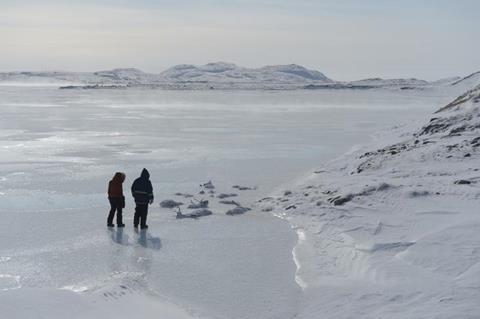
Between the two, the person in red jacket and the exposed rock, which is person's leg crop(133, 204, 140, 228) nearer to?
the person in red jacket

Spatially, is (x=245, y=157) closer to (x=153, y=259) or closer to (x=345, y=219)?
(x=345, y=219)

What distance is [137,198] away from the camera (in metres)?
11.9

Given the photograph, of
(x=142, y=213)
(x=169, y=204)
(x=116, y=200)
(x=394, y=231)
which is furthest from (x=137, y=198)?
(x=394, y=231)

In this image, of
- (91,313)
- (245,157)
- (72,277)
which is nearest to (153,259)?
(72,277)

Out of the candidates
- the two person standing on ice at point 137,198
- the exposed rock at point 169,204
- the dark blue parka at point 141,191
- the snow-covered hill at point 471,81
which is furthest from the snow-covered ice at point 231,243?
the snow-covered hill at point 471,81

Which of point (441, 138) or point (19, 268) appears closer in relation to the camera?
point (19, 268)

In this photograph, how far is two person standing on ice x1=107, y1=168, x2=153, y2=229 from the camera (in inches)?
468

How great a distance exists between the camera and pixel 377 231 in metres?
10.5

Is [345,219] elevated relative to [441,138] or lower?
lower

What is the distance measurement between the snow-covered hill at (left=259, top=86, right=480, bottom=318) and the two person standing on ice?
9.80 ft

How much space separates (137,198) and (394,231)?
4844 millimetres

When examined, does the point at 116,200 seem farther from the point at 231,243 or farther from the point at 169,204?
the point at 231,243

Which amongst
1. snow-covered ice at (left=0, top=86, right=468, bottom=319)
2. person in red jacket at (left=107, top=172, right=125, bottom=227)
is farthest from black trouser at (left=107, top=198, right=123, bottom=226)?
snow-covered ice at (left=0, top=86, right=468, bottom=319)

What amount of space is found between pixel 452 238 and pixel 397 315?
255 centimetres
